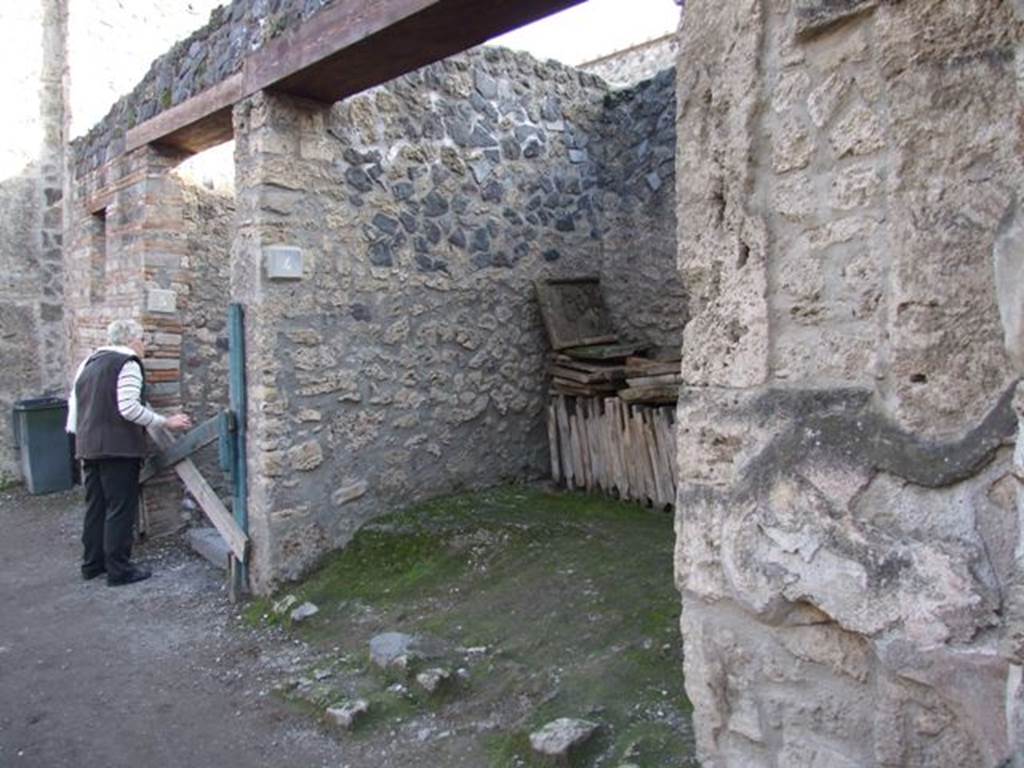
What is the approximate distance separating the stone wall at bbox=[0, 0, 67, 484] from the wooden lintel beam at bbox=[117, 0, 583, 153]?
4296 millimetres

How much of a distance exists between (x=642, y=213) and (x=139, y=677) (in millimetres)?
4533

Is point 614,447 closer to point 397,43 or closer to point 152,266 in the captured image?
point 397,43

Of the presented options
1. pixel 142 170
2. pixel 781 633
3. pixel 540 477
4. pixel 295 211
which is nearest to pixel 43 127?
pixel 142 170

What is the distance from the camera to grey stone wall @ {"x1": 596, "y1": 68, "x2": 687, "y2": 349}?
21.0ft

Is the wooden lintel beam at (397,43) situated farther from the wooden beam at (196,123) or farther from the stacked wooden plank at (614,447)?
the stacked wooden plank at (614,447)

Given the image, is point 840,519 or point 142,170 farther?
point 142,170

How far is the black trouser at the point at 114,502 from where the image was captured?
5.75 meters

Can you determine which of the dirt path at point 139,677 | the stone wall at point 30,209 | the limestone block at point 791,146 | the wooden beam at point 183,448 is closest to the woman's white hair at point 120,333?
the wooden beam at point 183,448

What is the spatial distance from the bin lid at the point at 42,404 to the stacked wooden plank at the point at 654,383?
566 cm

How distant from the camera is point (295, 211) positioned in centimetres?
505

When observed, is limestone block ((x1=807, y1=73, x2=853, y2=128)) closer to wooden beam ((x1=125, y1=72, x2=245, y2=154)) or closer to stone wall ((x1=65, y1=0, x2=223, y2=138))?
wooden beam ((x1=125, y1=72, x2=245, y2=154))

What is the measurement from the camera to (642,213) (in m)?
6.59

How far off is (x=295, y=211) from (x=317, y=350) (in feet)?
2.66

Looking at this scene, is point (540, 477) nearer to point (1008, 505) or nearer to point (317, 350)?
point (317, 350)
